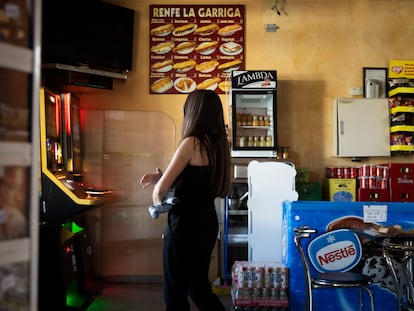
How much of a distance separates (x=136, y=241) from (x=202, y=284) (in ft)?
9.91

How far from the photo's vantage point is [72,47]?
4668 millimetres

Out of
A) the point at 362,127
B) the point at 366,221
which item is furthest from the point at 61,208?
the point at 362,127

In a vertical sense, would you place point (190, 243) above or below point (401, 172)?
below

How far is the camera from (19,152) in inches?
51.1

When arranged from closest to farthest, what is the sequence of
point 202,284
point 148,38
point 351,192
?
point 202,284
point 351,192
point 148,38

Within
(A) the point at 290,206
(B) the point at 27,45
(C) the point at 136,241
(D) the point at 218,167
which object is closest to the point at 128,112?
(C) the point at 136,241

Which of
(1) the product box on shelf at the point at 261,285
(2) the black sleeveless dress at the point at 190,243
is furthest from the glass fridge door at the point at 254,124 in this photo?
(2) the black sleeveless dress at the point at 190,243

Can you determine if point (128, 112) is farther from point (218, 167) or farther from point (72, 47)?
point (218, 167)

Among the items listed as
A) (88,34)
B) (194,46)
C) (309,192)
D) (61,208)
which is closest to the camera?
(61,208)

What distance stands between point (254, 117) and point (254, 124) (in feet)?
0.32

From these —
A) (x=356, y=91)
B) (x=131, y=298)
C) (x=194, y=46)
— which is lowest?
(x=131, y=298)

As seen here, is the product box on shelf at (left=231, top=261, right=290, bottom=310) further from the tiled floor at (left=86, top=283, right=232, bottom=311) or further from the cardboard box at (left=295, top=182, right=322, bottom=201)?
the cardboard box at (left=295, top=182, right=322, bottom=201)

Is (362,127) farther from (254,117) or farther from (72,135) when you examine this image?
(72,135)

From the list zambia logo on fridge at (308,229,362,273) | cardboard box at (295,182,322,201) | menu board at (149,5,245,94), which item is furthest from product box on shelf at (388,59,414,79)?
zambia logo on fridge at (308,229,362,273)
